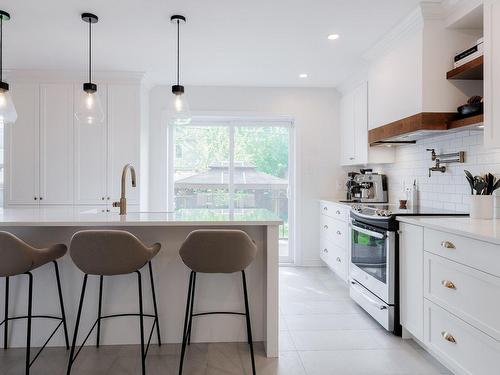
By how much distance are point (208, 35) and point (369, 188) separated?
250 centimetres

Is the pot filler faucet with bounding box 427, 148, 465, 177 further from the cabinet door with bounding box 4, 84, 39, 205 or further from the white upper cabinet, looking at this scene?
the cabinet door with bounding box 4, 84, 39, 205

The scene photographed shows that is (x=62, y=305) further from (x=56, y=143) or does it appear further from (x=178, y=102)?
(x=56, y=143)

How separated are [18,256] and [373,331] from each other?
8.24ft

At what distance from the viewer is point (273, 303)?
232cm

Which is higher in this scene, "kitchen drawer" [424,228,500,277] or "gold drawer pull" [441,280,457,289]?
"kitchen drawer" [424,228,500,277]

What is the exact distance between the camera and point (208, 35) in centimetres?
310

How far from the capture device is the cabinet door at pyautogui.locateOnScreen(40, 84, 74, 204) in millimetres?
4090

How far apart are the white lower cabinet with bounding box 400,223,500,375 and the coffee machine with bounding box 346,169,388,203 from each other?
1628 millimetres

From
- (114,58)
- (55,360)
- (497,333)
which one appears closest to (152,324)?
(55,360)

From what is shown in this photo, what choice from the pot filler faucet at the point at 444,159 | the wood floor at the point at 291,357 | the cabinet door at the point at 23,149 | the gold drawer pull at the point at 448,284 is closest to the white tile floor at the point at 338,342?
the wood floor at the point at 291,357

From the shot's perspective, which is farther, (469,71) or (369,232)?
(369,232)

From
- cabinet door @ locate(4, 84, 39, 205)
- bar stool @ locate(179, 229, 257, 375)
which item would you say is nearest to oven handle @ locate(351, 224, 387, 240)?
bar stool @ locate(179, 229, 257, 375)

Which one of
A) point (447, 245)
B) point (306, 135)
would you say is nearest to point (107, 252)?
point (447, 245)

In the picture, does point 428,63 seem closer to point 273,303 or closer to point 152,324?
point 273,303
